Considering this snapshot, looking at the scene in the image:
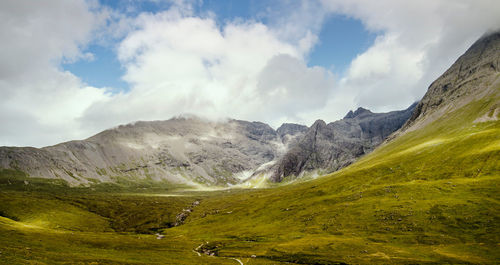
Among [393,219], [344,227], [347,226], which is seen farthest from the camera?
[347,226]

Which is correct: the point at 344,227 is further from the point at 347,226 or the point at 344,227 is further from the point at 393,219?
the point at 393,219

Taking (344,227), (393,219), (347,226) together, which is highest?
(393,219)

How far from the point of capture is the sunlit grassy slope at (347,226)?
5700 centimetres

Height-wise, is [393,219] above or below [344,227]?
above

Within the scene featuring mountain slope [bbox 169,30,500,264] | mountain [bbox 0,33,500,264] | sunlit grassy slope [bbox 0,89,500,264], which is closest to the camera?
mountain [bbox 0,33,500,264]

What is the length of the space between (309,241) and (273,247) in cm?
975

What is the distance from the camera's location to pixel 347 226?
82.8 meters

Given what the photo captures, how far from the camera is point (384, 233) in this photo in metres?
72.4

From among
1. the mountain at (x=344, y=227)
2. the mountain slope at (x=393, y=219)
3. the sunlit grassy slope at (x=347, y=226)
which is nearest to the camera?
the mountain at (x=344, y=227)

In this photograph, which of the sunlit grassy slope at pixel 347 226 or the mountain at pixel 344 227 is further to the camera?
the sunlit grassy slope at pixel 347 226

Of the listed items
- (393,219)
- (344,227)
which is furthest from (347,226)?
(393,219)

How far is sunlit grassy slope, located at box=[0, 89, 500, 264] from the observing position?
57.0 m

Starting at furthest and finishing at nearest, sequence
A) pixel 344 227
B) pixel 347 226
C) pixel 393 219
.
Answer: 1. pixel 347 226
2. pixel 344 227
3. pixel 393 219

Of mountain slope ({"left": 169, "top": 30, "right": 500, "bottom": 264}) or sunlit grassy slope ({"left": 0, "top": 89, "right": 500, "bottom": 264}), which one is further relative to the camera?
mountain slope ({"left": 169, "top": 30, "right": 500, "bottom": 264})
